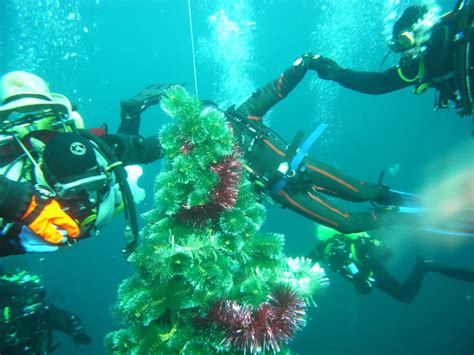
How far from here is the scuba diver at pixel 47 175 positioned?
1.72m

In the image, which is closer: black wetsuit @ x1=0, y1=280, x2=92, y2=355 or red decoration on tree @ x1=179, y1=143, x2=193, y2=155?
red decoration on tree @ x1=179, y1=143, x2=193, y2=155

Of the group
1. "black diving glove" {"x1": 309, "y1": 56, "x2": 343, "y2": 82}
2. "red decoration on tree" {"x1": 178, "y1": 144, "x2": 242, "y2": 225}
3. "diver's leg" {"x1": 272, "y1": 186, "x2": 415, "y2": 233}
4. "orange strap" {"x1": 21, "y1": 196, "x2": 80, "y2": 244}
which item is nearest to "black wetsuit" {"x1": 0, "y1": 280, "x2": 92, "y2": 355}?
"orange strap" {"x1": 21, "y1": 196, "x2": 80, "y2": 244}

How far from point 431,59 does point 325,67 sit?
4.92 ft

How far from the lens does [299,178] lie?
4.14m

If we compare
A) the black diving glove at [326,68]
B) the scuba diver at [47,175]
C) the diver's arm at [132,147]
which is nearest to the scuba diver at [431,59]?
the black diving glove at [326,68]

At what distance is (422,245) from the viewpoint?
2723 centimetres

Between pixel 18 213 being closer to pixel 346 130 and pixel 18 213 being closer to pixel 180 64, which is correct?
pixel 180 64

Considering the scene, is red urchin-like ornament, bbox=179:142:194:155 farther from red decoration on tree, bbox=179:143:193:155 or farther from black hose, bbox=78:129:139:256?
black hose, bbox=78:129:139:256

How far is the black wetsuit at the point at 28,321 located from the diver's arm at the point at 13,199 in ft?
16.2

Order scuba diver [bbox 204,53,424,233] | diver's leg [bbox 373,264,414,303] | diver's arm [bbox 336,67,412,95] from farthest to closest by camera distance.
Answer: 1. diver's leg [bbox 373,264,414,303]
2. diver's arm [bbox 336,67,412,95]
3. scuba diver [bbox 204,53,424,233]

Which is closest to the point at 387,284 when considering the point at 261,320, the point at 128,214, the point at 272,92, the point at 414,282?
the point at 414,282

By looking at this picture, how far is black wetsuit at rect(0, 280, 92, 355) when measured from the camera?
5.20 meters

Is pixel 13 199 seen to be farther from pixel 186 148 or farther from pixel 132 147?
pixel 132 147

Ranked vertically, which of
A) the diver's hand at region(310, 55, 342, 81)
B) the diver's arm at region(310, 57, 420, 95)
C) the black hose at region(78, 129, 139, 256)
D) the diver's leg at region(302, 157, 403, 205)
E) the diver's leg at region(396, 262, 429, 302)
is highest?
the diver's arm at region(310, 57, 420, 95)
